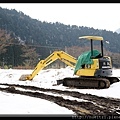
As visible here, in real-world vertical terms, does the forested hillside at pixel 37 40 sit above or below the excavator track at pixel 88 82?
above

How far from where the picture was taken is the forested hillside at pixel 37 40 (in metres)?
48.8

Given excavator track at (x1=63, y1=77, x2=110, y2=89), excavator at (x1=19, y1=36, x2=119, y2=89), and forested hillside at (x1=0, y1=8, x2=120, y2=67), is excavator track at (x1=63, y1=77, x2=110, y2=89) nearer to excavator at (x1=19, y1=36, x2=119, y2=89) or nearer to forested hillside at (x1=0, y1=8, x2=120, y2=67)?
excavator at (x1=19, y1=36, x2=119, y2=89)

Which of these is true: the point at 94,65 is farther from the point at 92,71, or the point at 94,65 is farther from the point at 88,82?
the point at 88,82

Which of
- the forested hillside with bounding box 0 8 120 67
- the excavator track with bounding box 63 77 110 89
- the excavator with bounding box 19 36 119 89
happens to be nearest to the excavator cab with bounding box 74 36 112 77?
the excavator with bounding box 19 36 119 89

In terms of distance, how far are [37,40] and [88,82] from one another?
60.7 meters

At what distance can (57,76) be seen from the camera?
2381 cm

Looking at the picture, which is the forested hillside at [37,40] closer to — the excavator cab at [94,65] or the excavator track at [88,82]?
the excavator track at [88,82]

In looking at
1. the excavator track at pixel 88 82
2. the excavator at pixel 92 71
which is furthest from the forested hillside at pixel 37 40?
the excavator at pixel 92 71

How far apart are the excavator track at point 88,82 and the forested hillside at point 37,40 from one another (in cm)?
2731

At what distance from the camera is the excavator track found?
15041 millimetres

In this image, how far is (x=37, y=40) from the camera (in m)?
75.9

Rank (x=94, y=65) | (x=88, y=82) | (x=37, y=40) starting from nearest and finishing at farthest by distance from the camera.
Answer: (x=88, y=82)
(x=94, y=65)
(x=37, y=40)

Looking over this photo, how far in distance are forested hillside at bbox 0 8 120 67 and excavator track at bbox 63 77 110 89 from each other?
27314mm

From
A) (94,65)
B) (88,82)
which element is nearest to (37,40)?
(94,65)
